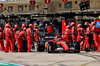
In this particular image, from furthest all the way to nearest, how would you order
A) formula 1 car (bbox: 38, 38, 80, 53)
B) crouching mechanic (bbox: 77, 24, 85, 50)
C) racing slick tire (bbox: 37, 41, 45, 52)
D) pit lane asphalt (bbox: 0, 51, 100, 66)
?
crouching mechanic (bbox: 77, 24, 85, 50) → racing slick tire (bbox: 37, 41, 45, 52) → formula 1 car (bbox: 38, 38, 80, 53) → pit lane asphalt (bbox: 0, 51, 100, 66)

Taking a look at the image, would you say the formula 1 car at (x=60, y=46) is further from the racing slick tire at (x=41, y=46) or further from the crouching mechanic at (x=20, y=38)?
the crouching mechanic at (x=20, y=38)

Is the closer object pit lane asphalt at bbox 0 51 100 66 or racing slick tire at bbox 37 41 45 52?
pit lane asphalt at bbox 0 51 100 66

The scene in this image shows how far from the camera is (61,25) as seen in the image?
21859 millimetres

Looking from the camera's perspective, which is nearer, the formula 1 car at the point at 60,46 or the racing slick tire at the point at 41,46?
the formula 1 car at the point at 60,46

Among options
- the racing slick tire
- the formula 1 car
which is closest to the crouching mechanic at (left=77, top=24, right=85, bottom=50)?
the formula 1 car

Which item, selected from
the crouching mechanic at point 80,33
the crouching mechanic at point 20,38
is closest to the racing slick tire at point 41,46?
the crouching mechanic at point 20,38

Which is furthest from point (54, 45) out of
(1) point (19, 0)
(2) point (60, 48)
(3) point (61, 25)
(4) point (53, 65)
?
(1) point (19, 0)

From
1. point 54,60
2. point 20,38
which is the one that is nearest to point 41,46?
point 20,38

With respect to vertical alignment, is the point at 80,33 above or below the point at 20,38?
above

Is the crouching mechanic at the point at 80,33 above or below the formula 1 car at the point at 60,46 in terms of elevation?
above

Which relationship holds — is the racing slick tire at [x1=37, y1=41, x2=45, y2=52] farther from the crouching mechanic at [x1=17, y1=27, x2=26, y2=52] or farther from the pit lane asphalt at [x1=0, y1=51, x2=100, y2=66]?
the pit lane asphalt at [x1=0, y1=51, x2=100, y2=66]

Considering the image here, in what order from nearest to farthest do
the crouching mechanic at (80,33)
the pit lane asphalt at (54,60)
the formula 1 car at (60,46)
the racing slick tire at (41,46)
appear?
the pit lane asphalt at (54,60) → the formula 1 car at (60,46) → the racing slick tire at (41,46) → the crouching mechanic at (80,33)

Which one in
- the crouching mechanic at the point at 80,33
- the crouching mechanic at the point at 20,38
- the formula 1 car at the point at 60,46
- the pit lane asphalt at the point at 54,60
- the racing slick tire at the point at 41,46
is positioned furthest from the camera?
the crouching mechanic at the point at 80,33

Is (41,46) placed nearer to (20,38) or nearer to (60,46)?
(20,38)
